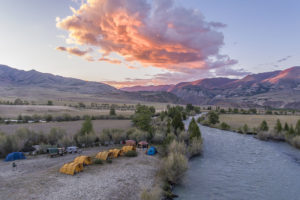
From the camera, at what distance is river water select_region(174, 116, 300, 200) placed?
49.1 feet

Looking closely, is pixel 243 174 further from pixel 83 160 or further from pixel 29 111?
pixel 29 111

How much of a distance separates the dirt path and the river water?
3772 mm

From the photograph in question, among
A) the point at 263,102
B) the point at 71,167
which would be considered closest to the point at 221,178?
the point at 71,167

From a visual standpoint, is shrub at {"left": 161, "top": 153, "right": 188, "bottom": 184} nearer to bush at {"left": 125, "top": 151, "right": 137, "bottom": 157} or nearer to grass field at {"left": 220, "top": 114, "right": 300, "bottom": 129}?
bush at {"left": 125, "top": 151, "right": 137, "bottom": 157}

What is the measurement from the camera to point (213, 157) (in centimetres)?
2475

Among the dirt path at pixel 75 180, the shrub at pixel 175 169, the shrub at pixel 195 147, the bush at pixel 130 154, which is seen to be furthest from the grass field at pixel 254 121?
the dirt path at pixel 75 180

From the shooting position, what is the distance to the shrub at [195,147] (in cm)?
2502

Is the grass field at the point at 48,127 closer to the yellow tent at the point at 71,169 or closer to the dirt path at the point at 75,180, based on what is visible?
the dirt path at the point at 75,180

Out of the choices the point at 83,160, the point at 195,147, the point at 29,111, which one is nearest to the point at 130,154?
the point at 83,160

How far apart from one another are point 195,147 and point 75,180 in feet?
52.6

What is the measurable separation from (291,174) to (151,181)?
15.1 meters

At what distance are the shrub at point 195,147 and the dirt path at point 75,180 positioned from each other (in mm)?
6973

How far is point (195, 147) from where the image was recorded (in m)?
25.3

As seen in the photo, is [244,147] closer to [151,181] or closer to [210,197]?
[210,197]
